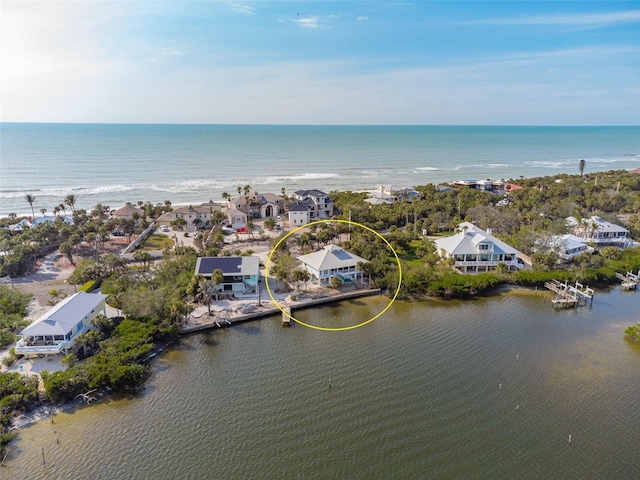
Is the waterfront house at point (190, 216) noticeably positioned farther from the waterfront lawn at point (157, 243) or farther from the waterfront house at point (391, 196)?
the waterfront house at point (391, 196)

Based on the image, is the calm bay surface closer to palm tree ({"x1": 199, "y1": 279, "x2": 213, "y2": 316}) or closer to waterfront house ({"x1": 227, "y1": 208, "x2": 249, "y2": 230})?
palm tree ({"x1": 199, "y1": 279, "x2": 213, "y2": 316})

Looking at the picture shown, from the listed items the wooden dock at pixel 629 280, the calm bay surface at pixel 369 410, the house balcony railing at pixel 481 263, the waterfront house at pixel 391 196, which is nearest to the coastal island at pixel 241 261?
the house balcony railing at pixel 481 263

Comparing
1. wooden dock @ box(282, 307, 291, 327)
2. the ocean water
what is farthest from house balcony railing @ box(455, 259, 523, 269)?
the ocean water

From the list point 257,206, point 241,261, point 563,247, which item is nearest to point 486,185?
point 563,247


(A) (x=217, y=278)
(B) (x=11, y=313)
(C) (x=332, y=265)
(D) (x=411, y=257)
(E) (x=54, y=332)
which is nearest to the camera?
(E) (x=54, y=332)

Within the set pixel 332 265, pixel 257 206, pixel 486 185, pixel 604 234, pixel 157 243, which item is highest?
pixel 486 185

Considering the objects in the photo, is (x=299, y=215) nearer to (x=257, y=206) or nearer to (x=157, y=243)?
(x=257, y=206)

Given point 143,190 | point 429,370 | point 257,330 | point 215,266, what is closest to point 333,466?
point 429,370

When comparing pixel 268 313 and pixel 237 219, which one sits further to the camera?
pixel 237 219
